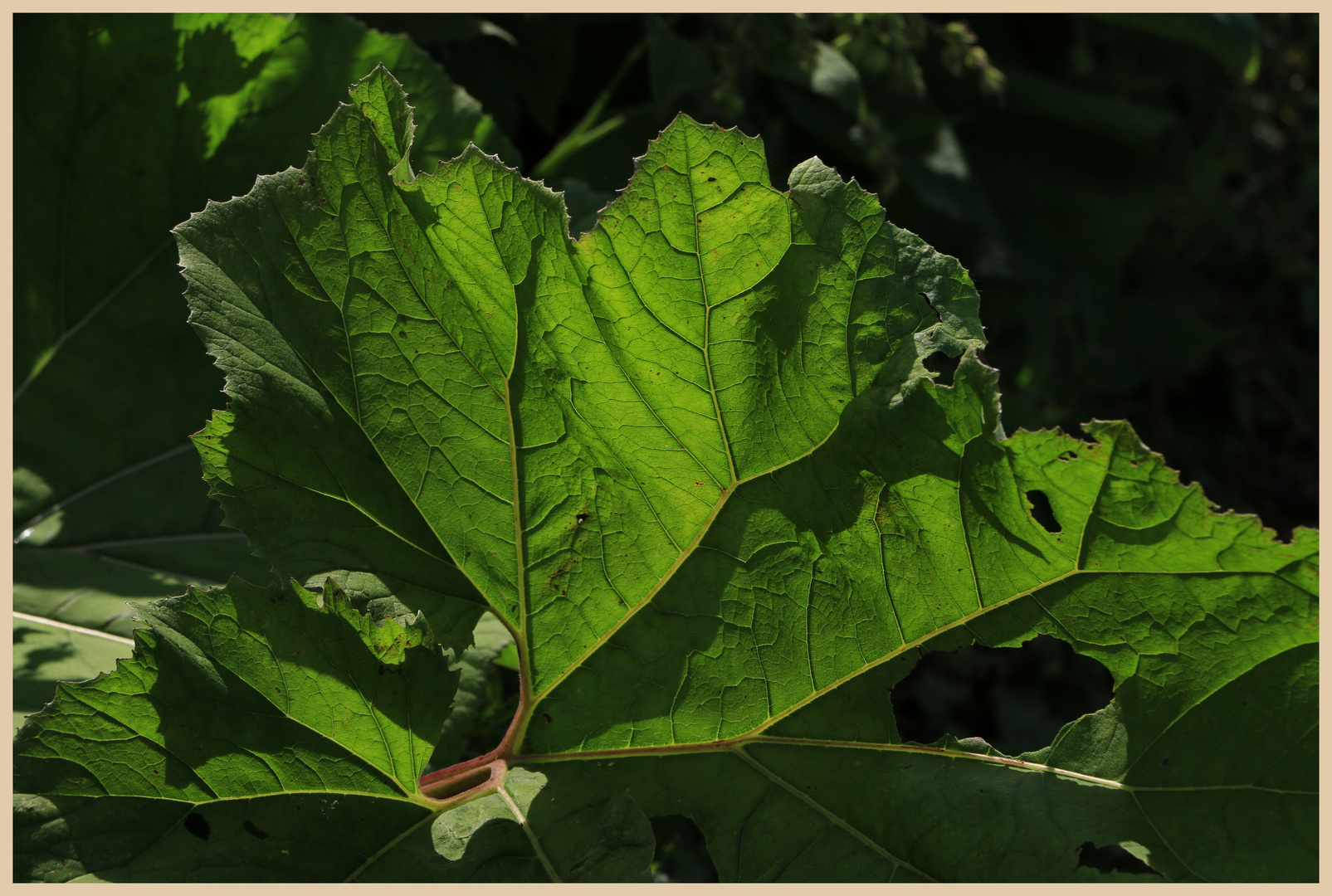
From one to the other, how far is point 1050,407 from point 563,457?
2.03m

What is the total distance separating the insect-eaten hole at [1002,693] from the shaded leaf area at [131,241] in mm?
2046

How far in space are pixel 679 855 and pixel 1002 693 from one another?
172 centimetres

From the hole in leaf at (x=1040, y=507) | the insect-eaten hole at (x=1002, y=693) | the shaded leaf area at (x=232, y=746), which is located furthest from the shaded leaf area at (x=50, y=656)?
the insect-eaten hole at (x=1002, y=693)

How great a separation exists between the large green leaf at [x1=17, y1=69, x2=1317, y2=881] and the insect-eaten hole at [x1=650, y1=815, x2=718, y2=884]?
46cm

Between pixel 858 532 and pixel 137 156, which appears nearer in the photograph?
pixel 858 532

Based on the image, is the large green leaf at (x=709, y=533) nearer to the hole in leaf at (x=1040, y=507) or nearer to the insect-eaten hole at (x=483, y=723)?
the hole in leaf at (x=1040, y=507)

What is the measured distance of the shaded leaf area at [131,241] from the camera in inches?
62.9

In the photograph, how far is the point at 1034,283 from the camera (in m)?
2.69

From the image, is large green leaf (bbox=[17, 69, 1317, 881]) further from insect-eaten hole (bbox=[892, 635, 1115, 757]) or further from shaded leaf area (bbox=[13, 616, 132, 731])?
insect-eaten hole (bbox=[892, 635, 1115, 757])

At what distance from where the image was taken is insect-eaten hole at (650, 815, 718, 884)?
1.59 metres

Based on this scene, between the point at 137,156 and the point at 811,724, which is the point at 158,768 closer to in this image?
the point at 811,724

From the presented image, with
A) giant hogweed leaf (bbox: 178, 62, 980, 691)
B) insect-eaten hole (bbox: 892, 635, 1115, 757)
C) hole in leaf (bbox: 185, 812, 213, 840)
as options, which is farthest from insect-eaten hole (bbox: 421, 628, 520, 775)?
insect-eaten hole (bbox: 892, 635, 1115, 757)

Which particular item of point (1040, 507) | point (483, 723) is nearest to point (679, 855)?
point (483, 723)

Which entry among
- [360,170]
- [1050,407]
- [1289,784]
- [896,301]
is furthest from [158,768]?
[1050,407]
